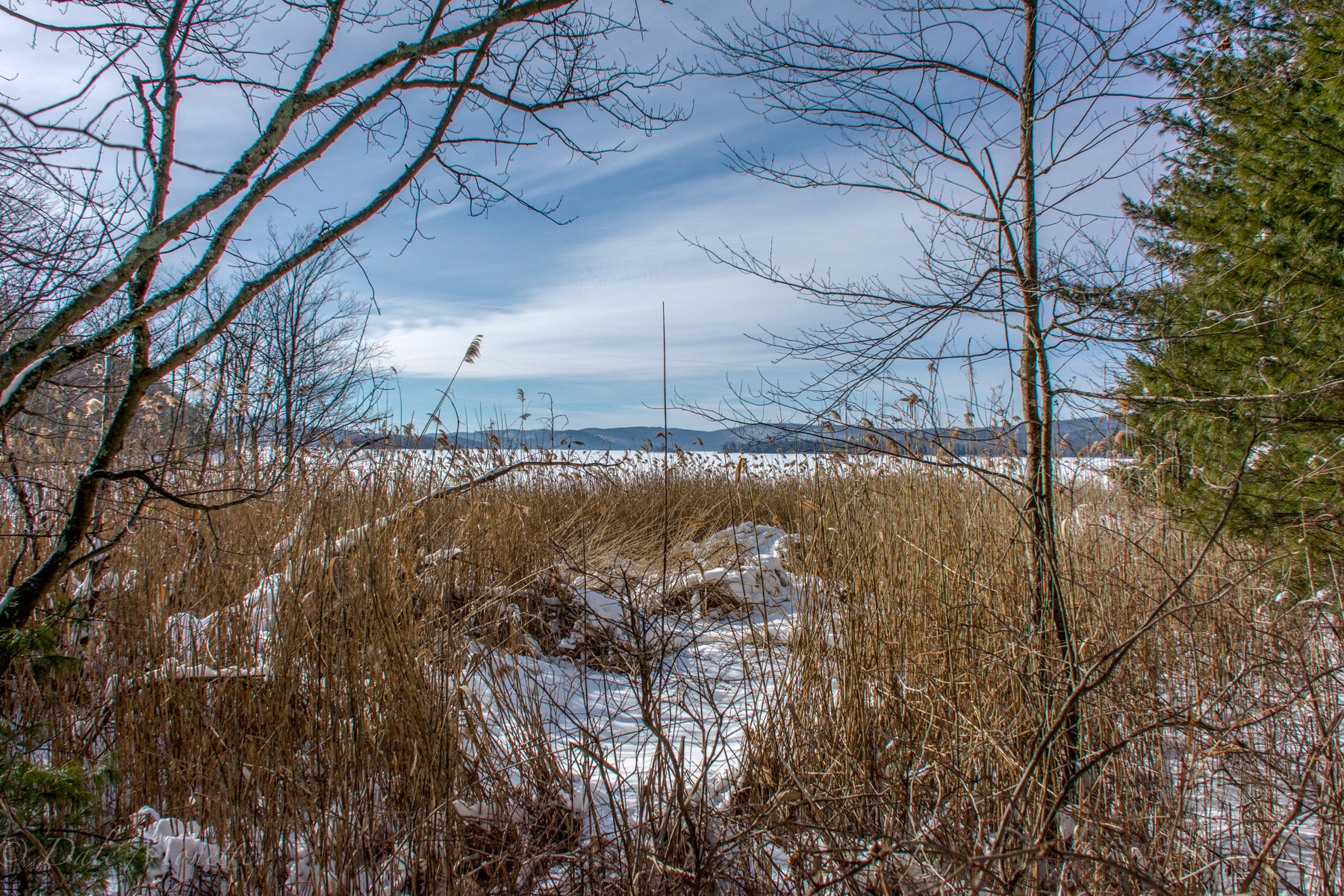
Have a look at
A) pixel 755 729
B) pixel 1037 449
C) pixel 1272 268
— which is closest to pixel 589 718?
pixel 755 729

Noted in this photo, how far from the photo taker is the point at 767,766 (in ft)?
7.79

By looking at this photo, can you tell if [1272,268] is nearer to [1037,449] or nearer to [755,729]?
[1037,449]

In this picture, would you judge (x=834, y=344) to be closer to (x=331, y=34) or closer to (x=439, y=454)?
(x=331, y=34)

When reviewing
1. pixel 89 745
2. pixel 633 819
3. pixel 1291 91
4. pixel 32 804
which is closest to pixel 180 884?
pixel 32 804

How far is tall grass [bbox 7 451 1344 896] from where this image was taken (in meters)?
1.68

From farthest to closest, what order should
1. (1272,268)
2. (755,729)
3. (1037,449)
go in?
(1272,268) < (755,729) < (1037,449)

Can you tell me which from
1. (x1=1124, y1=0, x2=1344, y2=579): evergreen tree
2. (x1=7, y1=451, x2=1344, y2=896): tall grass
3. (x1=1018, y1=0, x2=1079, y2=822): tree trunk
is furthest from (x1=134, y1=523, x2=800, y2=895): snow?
(x1=1124, y1=0, x2=1344, y2=579): evergreen tree

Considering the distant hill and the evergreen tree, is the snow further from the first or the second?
the evergreen tree

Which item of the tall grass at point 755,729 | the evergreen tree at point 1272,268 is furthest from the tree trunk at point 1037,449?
the evergreen tree at point 1272,268

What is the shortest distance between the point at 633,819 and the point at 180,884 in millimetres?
1394

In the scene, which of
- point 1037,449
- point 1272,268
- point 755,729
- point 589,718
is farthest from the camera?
point 1272,268

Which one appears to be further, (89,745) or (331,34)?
(89,745)

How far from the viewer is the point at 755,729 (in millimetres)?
2535

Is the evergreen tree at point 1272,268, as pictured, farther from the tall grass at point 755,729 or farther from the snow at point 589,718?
the snow at point 589,718
